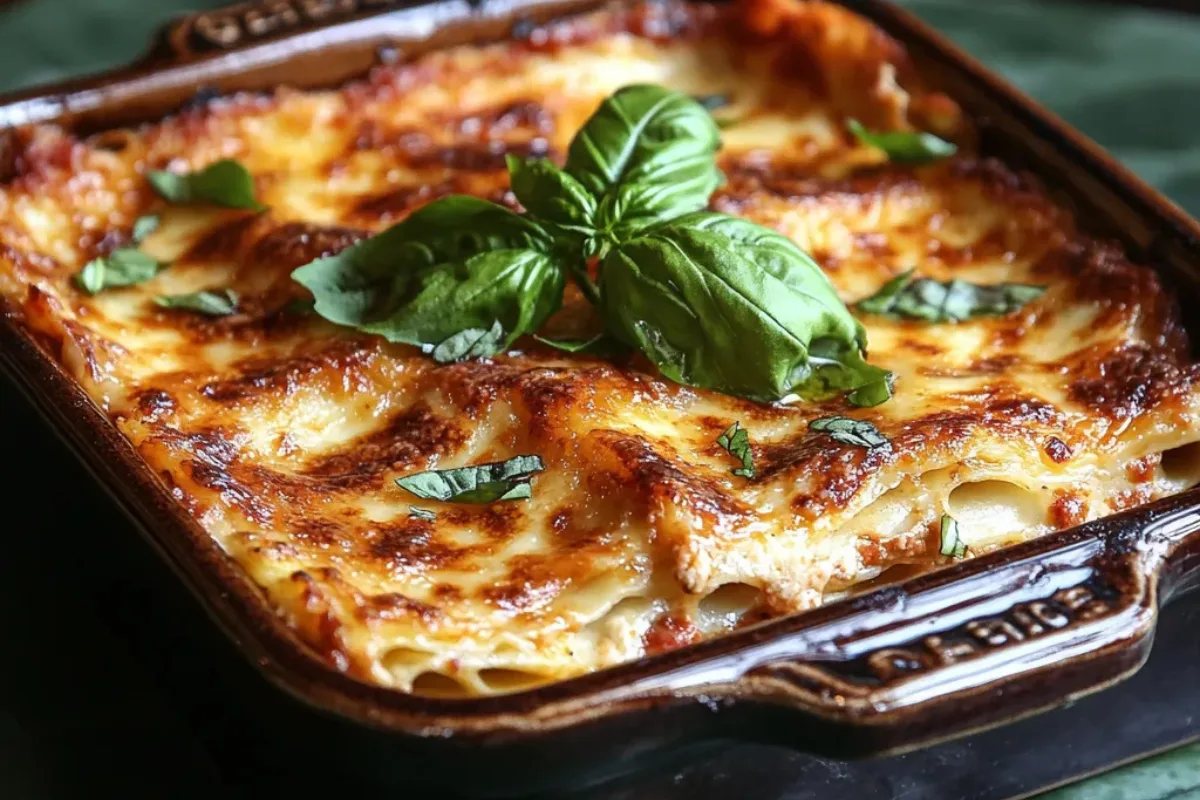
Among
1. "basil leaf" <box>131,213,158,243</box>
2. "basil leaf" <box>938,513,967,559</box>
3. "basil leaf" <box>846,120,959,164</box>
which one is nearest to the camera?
"basil leaf" <box>938,513,967,559</box>

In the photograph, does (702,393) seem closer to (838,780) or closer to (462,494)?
(462,494)

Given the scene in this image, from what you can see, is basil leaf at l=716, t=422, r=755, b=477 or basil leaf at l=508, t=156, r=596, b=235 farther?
basil leaf at l=508, t=156, r=596, b=235

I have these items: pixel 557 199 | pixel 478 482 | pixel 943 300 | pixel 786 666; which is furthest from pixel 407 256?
pixel 786 666

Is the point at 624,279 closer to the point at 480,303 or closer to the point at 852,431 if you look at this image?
the point at 480,303

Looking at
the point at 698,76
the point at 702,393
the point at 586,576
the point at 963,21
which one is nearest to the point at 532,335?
the point at 702,393

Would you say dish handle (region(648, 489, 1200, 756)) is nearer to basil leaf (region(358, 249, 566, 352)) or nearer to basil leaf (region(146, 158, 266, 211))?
basil leaf (region(358, 249, 566, 352))

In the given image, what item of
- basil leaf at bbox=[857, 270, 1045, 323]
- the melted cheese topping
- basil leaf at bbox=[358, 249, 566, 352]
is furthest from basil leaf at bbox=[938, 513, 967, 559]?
basil leaf at bbox=[358, 249, 566, 352]

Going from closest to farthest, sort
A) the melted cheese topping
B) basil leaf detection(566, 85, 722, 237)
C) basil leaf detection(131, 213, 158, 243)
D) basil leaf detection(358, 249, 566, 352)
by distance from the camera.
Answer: the melted cheese topping, basil leaf detection(358, 249, 566, 352), basil leaf detection(566, 85, 722, 237), basil leaf detection(131, 213, 158, 243)

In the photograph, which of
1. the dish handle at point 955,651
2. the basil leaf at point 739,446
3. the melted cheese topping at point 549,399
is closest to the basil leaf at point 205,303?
the melted cheese topping at point 549,399
